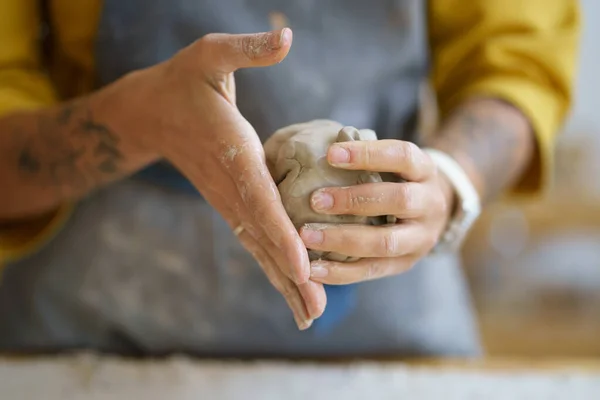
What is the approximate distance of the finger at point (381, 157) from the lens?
290 millimetres

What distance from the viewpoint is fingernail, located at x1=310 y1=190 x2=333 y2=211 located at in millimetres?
293

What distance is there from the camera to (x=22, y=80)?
469 millimetres

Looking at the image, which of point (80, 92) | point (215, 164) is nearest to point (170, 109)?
point (215, 164)

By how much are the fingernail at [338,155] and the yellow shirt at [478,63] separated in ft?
0.75

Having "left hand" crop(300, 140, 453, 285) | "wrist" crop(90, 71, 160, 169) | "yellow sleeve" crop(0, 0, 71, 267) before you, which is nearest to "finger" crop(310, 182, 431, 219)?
"left hand" crop(300, 140, 453, 285)

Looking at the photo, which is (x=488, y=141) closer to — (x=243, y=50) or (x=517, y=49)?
(x=517, y=49)

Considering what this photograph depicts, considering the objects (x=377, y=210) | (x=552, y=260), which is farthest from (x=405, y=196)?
(x=552, y=260)

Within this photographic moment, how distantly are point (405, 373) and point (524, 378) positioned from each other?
8cm

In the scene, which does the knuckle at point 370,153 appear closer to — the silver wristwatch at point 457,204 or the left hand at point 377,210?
the left hand at point 377,210

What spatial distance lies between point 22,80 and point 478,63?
330mm

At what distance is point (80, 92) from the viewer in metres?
0.47

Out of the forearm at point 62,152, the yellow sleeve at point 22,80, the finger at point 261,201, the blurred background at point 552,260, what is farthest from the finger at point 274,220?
the blurred background at point 552,260

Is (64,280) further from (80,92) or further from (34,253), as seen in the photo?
(80,92)

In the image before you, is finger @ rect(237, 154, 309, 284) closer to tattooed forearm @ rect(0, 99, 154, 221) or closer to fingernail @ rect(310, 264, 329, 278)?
fingernail @ rect(310, 264, 329, 278)
